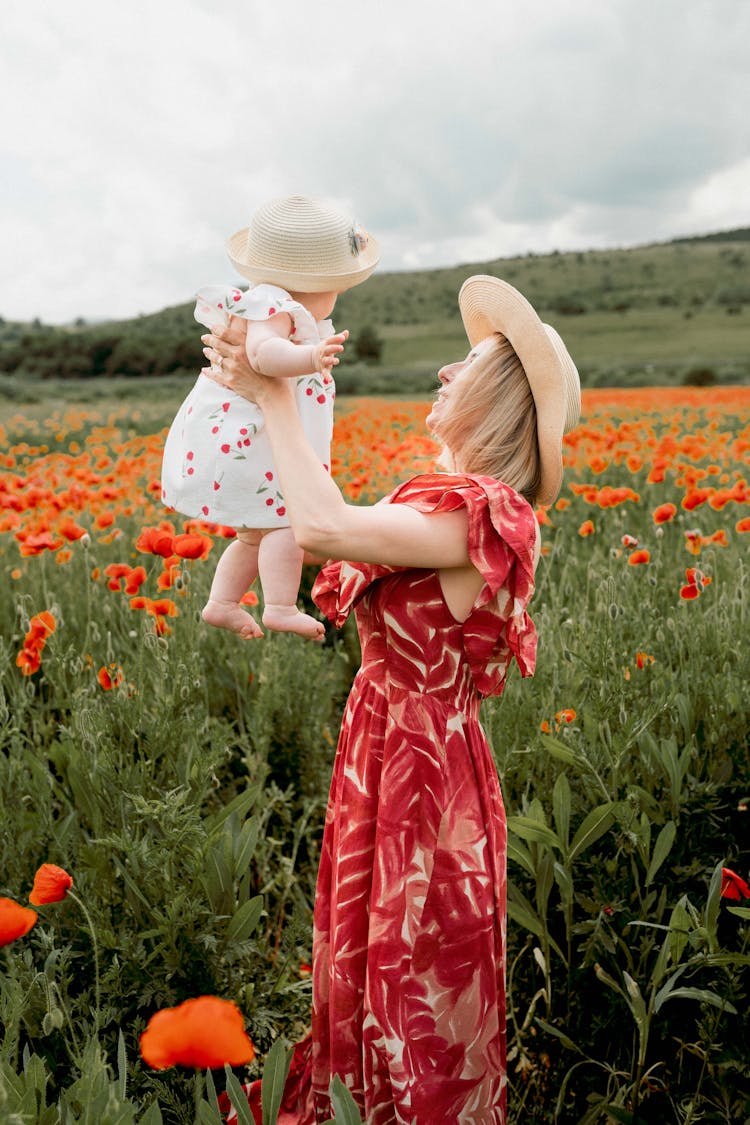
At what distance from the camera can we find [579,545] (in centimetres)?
497

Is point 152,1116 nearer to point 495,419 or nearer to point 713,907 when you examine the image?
point 713,907

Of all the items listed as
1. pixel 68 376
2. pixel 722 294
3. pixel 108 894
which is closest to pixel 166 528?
pixel 108 894

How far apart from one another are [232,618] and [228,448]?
0.27 m

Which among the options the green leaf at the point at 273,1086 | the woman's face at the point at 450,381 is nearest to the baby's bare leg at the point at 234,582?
the woman's face at the point at 450,381

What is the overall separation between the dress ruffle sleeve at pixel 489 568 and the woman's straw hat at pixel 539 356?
11 cm

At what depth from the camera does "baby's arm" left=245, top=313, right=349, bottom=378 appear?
1.22 metres

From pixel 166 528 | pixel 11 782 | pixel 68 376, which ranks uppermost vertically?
pixel 68 376

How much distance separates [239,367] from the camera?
134cm

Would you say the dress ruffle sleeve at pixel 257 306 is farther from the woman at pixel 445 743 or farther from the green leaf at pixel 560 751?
the green leaf at pixel 560 751

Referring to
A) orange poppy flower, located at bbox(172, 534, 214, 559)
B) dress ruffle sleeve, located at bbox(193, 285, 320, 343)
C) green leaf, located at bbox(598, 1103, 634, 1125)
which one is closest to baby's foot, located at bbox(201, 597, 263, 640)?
dress ruffle sleeve, located at bbox(193, 285, 320, 343)

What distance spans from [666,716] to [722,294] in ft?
184

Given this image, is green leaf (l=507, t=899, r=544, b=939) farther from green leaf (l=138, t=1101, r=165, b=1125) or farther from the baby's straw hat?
the baby's straw hat

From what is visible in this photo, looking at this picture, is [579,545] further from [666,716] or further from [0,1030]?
[0,1030]

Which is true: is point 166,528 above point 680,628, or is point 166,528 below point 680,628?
above
